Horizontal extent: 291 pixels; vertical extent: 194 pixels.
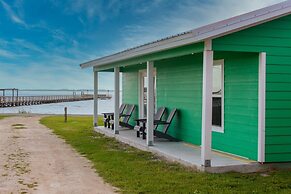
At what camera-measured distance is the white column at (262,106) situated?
25.4 ft

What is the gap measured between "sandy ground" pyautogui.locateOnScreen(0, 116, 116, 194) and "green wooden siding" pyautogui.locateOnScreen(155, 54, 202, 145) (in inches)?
116

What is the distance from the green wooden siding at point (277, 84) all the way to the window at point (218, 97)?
55.0 inches

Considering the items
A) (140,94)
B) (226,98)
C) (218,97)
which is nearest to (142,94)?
(140,94)

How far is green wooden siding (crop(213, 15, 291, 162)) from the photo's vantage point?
7.79 metres

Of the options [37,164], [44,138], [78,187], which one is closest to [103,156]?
[37,164]

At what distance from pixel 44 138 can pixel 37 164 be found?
4.92 meters

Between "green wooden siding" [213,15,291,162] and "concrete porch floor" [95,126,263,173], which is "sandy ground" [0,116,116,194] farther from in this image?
"green wooden siding" [213,15,291,162]

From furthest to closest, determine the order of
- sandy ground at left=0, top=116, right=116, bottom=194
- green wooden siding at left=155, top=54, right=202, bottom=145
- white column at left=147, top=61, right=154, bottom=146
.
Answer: green wooden siding at left=155, top=54, right=202, bottom=145, white column at left=147, top=61, right=154, bottom=146, sandy ground at left=0, top=116, right=116, bottom=194

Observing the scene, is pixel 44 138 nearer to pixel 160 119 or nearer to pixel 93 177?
pixel 160 119

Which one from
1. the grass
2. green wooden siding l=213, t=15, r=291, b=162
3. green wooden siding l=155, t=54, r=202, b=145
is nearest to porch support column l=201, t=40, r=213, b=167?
the grass

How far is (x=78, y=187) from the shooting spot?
21.4 ft

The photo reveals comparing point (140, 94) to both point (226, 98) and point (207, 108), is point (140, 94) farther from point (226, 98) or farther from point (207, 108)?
point (207, 108)

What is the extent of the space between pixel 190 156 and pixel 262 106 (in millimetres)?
1866

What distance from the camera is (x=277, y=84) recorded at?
7.89 meters
